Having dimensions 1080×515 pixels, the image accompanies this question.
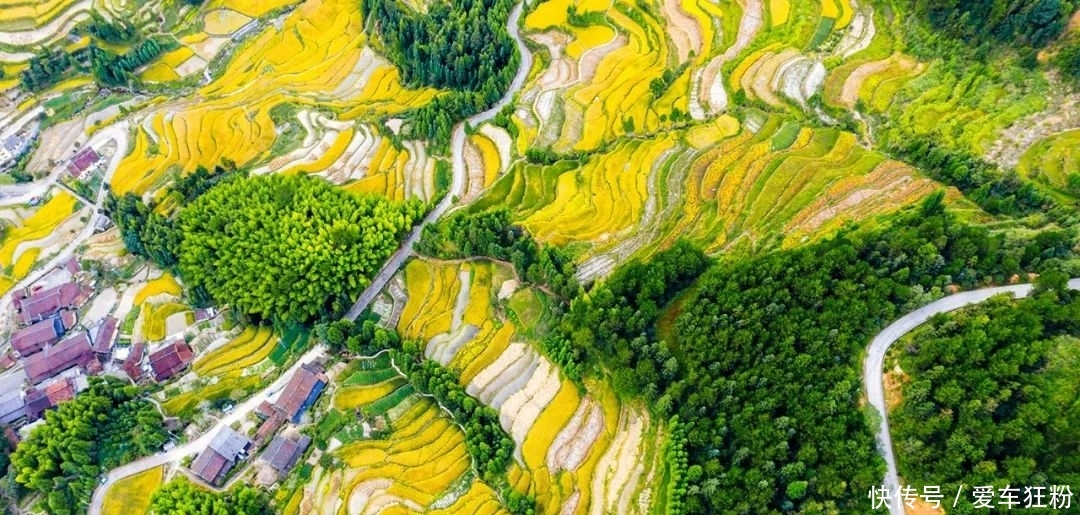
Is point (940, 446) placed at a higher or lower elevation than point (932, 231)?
lower

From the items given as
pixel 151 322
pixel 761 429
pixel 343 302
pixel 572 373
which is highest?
pixel 151 322

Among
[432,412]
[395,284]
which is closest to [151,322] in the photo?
[395,284]

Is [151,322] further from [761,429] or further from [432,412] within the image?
[761,429]

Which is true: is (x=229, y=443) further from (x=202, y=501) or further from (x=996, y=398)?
(x=996, y=398)

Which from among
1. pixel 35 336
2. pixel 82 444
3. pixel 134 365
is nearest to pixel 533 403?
pixel 82 444

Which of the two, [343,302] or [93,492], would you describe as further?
[343,302]

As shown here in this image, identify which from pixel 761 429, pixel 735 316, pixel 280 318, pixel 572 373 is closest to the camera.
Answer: pixel 761 429

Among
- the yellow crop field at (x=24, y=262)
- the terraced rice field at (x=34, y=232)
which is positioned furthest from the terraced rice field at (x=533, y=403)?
the yellow crop field at (x=24, y=262)
